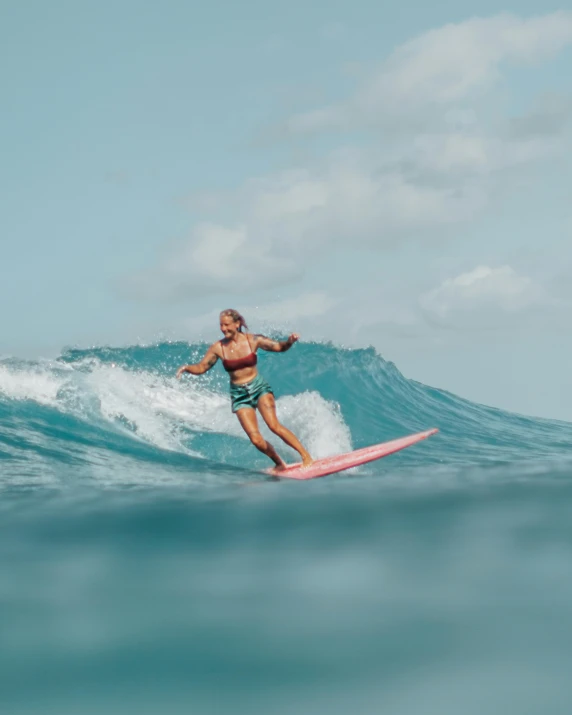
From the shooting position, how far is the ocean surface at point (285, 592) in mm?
3117

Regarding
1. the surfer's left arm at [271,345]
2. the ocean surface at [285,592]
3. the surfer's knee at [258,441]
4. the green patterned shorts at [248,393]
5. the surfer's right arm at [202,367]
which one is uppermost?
the surfer's left arm at [271,345]

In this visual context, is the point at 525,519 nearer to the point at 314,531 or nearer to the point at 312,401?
the point at 314,531

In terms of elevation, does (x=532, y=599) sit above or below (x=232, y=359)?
below

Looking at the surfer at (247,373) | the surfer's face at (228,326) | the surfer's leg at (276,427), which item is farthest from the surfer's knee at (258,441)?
the surfer's face at (228,326)

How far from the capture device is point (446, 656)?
10.8 feet

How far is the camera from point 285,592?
160 inches

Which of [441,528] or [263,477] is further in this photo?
[263,477]

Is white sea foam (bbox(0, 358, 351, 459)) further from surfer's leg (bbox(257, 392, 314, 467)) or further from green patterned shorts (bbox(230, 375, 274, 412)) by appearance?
green patterned shorts (bbox(230, 375, 274, 412))

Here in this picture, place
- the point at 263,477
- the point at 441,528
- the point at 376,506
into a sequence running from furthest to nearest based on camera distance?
the point at 263,477
the point at 376,506
the point at 441,528

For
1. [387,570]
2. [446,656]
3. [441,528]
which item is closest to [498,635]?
[446,656]

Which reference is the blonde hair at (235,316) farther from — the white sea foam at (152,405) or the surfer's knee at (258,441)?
the white sea foam at (152,405)

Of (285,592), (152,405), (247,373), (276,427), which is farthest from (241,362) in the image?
(152,405)

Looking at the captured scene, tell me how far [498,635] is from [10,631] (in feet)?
7.78

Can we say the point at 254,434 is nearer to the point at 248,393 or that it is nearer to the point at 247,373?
the point at 248,393
